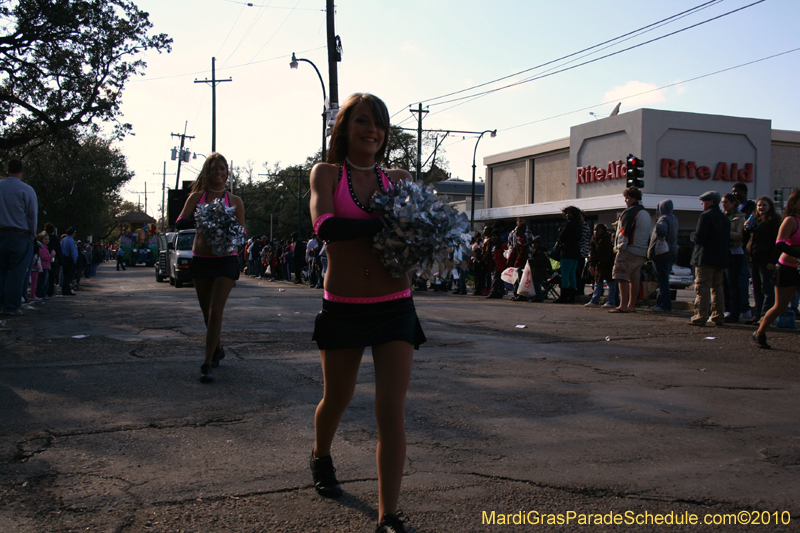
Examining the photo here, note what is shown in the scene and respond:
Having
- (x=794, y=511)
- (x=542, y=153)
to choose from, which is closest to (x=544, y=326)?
(x=794, y=511)

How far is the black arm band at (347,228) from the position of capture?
9.72 feet

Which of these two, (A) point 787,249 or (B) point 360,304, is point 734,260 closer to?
(A) point 787,249

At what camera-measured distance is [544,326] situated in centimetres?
996

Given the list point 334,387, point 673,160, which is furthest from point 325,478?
point 673,160

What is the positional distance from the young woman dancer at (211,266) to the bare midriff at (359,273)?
3.09 meters

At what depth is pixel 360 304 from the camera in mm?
2994

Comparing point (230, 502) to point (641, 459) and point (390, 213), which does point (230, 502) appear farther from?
Answer: point (641, 459)

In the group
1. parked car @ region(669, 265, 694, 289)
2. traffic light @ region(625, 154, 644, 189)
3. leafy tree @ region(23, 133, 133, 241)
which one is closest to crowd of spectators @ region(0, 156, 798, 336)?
traffic light @ region(625, 154, 644, 189)

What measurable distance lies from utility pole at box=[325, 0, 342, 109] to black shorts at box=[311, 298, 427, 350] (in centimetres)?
1880

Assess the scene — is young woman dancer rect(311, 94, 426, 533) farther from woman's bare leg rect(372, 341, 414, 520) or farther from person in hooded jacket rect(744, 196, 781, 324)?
person in hooded jacket rect(744, 196, 781, 324)

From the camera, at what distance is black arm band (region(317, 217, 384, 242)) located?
2.96 meters

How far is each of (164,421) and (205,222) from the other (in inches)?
82.9

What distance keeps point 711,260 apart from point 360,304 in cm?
815

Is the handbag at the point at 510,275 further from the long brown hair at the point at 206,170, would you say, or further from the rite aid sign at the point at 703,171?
the rite aid sign at the point at 703,171
